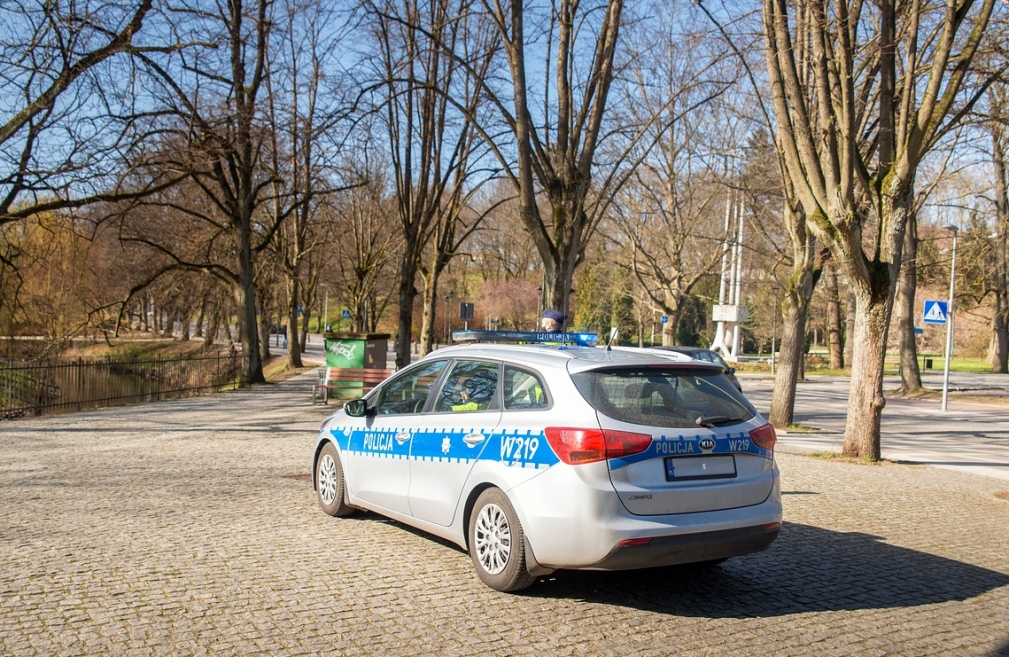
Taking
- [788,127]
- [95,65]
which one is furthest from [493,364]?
[95,65]

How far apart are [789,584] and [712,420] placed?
4.72 feet

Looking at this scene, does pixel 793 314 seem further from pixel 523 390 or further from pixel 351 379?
pixel 523 390

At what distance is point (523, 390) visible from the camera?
5805mm

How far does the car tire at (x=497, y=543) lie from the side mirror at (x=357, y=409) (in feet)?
6.42

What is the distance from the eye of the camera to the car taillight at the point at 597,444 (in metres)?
5.15

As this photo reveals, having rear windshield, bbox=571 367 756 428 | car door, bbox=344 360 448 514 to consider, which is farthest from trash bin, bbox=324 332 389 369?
rear windshield, bbox=571 367 756 428

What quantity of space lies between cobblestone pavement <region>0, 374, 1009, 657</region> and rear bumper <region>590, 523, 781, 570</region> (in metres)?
0.34

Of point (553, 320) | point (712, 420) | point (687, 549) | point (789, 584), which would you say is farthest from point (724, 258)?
point (687, 549)

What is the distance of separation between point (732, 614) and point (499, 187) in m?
50.3

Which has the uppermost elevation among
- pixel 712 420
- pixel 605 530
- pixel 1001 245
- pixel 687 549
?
pixel 1001 245

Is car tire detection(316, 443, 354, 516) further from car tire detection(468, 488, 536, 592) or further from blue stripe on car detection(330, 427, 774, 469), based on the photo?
car tire detection(468, 488, 536, 592)

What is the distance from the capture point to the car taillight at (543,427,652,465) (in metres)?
5.15

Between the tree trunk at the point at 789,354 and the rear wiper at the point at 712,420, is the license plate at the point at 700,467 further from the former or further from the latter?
the tree trunk at the point at 789,354

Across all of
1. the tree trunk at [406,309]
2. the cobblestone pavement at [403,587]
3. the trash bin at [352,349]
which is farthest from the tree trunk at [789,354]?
the tree trunk at [406,309]
